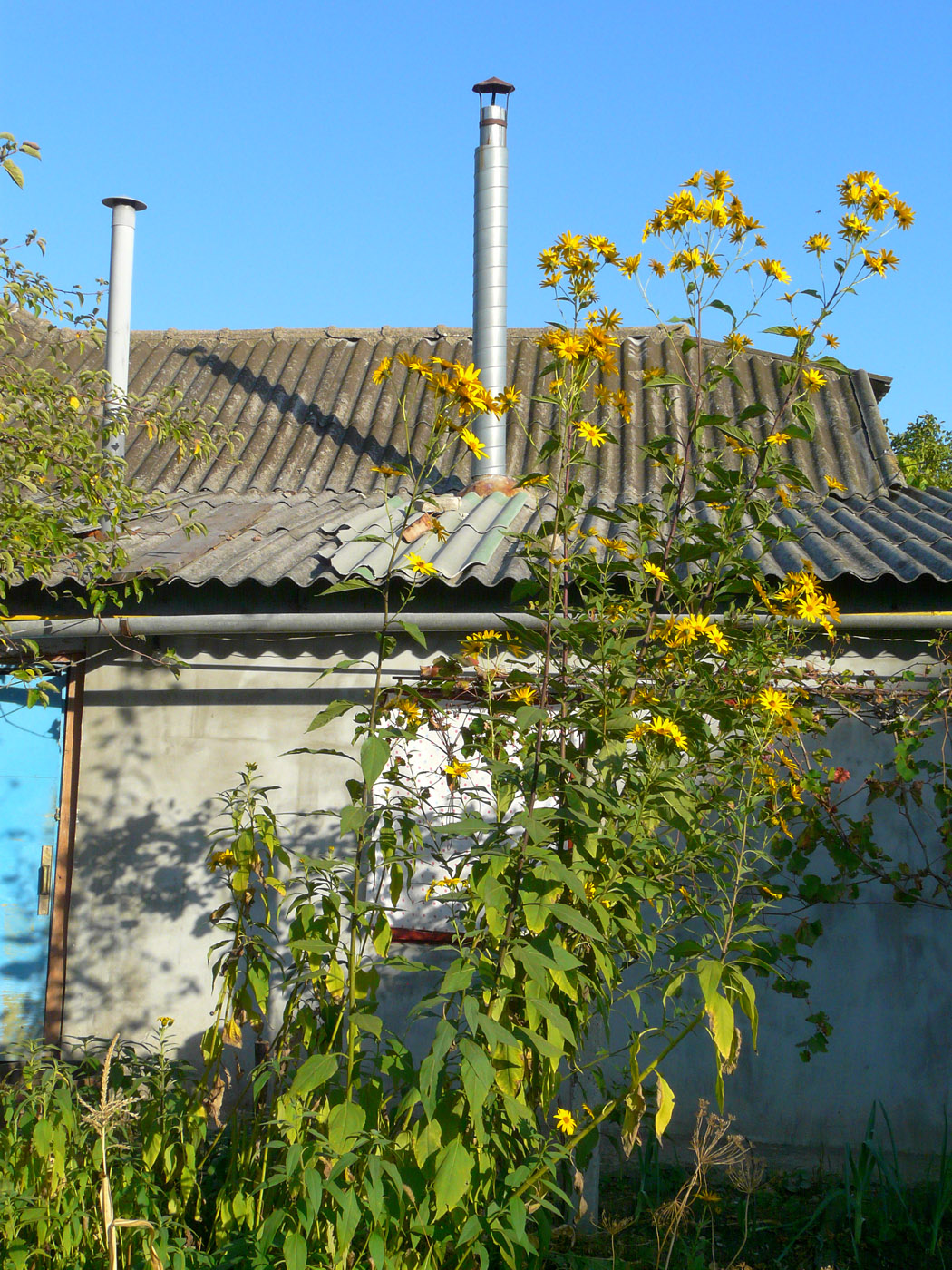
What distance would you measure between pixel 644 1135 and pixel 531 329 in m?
6.89

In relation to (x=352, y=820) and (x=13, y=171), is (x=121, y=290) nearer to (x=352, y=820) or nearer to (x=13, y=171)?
(x=13, y=171)

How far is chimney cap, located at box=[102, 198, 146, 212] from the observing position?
718cm

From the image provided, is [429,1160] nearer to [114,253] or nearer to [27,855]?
[27,855]

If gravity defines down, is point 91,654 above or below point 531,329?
below

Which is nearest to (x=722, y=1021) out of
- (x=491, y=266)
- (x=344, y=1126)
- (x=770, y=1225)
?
(x=344, y=1126)

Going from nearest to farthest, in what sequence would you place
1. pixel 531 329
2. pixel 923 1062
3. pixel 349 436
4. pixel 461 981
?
pixel 461 981, pixel 923 1062, pixel 349 436, pixel 531 329

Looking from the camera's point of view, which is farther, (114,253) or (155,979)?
(114,253)

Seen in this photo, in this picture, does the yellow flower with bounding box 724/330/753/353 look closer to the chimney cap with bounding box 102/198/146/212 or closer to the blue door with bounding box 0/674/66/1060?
the blue door with bounding box 0/674/66/1060

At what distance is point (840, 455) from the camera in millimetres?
6938

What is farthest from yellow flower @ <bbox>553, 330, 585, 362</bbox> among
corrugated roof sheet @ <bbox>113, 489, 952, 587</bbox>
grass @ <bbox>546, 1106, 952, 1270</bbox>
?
grass @ <bbox>546, 1106, 952, 1270</bbox>

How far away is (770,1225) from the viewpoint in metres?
3.74

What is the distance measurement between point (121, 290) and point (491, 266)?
7.95 ft

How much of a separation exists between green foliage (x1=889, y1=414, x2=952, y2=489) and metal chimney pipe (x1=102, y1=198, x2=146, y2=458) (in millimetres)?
10331

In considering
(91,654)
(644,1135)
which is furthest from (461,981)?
(91,654)
